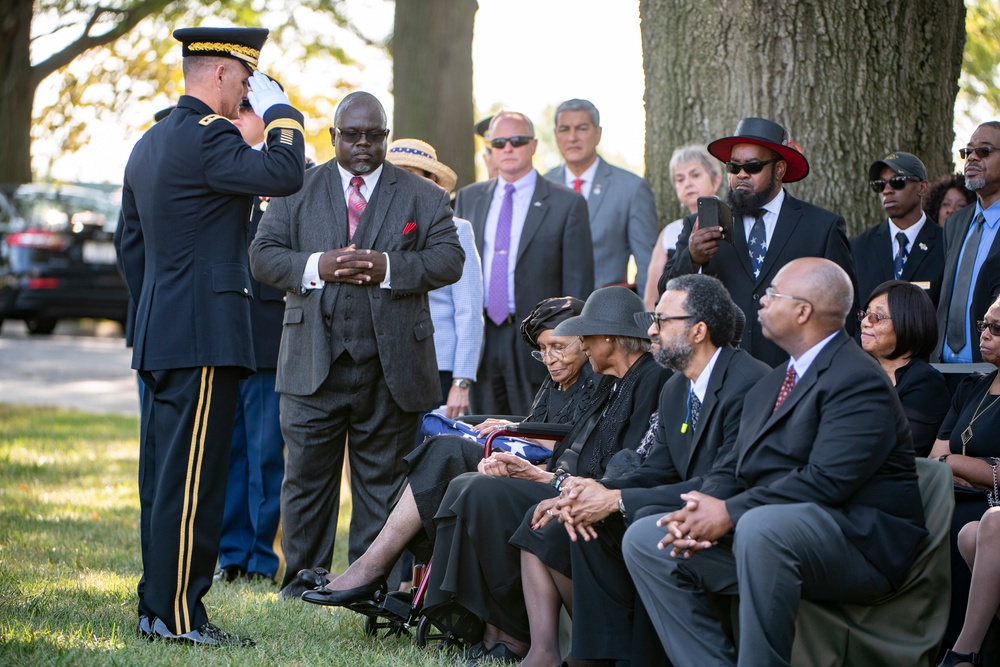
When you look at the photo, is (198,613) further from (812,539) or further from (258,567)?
(812,539)

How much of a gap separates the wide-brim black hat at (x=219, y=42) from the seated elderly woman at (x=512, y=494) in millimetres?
1940

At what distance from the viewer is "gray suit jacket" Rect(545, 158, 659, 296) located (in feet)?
27.7

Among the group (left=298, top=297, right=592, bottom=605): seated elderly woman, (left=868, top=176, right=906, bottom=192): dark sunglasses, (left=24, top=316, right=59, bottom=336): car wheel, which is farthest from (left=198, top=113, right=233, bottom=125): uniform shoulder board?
(left=24, top=316, right=59, bottom=336): car wheel

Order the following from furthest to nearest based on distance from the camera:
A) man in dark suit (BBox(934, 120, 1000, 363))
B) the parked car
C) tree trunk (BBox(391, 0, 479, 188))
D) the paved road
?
the parked car
the paved road
tree trunk (BBox(391, 0, 479, 188))
man in dark suit (BBox(934, 120, 1000, 363))

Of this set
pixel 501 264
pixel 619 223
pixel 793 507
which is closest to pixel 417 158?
pixel 501 264

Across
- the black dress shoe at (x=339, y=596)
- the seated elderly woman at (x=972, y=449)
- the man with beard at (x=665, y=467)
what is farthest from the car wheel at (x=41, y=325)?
the seated elderly woman at (x=972, y=449)

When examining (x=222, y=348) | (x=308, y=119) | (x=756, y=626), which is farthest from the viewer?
(x=308, y=119)

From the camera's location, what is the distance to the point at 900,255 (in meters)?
7.15

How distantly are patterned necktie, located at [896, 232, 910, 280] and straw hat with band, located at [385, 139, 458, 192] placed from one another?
282cm

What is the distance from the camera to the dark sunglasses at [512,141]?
8320mm

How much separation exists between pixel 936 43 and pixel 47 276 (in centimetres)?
1532

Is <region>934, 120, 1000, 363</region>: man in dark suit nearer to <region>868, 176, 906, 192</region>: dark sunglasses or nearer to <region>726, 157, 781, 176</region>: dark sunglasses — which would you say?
<region>868, 176, 906, 192</region>: dark sunglasses

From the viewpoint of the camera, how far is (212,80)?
5.83 metres

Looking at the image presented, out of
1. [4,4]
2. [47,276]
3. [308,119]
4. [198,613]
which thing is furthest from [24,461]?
[308,119]
